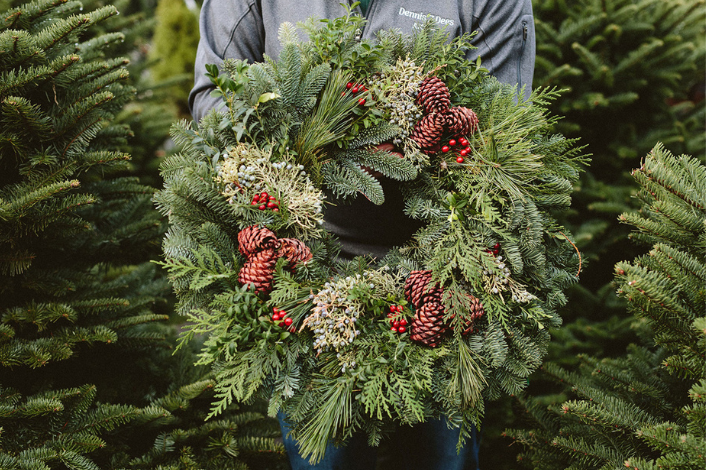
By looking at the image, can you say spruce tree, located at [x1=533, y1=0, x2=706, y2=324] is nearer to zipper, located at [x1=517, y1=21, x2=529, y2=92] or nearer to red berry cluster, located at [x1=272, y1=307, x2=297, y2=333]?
zipper, located at [x1=517, y1=21, x2=529, y2=92]

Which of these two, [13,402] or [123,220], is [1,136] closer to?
[123,220]

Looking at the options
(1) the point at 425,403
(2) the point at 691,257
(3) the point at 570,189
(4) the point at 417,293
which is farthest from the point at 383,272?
(2) the point at 691,257

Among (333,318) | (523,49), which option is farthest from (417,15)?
(333,318)

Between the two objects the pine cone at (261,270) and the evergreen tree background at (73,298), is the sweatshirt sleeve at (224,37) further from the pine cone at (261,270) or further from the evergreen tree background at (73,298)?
the pine cone at (261,270)

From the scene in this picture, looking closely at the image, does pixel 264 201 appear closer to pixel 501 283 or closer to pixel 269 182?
pixel 269 182

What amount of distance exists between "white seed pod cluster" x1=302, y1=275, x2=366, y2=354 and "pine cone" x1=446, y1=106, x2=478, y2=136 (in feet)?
1.73

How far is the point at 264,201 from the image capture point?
1.16 metres

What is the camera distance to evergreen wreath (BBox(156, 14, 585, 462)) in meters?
1.15

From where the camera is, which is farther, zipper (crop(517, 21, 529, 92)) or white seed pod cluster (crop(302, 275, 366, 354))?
zipper (crop(517, 21, 529, 92))

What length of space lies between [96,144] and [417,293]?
1.53 m

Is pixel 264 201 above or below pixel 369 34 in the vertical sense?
below

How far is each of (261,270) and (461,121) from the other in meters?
0.68

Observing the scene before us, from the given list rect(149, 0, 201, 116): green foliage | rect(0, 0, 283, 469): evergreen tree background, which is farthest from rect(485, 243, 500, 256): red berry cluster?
rect(149, 0, 201, 116): green foliage

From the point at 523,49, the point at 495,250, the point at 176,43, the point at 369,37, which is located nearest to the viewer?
the point at 495,250
